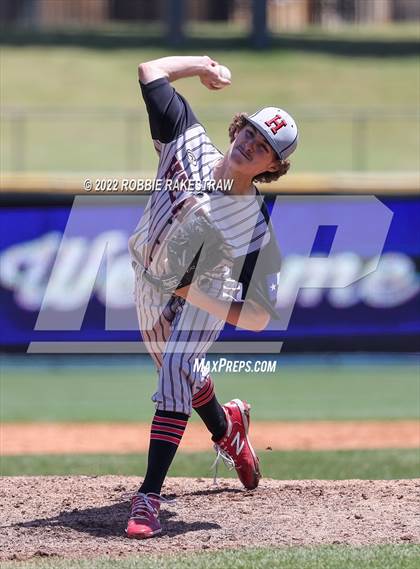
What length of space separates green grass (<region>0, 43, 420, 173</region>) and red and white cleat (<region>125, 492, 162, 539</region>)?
1184 cm

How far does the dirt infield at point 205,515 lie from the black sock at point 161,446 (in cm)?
25

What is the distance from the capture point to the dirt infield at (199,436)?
9.30 metres

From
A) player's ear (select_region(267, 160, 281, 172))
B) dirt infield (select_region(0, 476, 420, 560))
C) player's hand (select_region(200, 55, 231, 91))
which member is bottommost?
dirt infield (select_region(0, 476, 420, 560))

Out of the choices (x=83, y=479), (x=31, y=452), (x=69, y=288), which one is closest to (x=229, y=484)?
(x=83, y=479)

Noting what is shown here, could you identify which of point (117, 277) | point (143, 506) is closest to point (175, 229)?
point (143, 506)

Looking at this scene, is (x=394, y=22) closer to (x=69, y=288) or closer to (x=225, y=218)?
(x=69, y=288)

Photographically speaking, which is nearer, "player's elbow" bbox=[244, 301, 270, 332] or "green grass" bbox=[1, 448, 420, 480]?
"player's elbow" bbox=[244, 301, 270, 332]

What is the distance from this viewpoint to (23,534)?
17.6 feet

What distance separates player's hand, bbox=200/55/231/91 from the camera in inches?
229

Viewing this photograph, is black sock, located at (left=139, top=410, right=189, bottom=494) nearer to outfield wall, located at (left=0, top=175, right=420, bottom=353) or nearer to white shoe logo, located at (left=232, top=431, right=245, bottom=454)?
white shoe logo, located at (left=232, top=431, right=245, bottom=454)

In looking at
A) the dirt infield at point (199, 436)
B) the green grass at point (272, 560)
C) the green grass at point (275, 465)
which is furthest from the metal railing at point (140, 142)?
the green grass at point (272, 560)

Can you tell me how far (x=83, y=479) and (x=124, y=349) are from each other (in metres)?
5.64

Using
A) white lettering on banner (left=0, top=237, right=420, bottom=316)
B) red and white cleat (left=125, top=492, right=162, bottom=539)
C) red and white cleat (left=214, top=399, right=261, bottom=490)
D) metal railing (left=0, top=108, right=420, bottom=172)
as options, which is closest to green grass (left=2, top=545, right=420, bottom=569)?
red and white cleat (left=125, top=492, right=162, bottom=539)

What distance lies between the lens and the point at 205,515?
577 cm
